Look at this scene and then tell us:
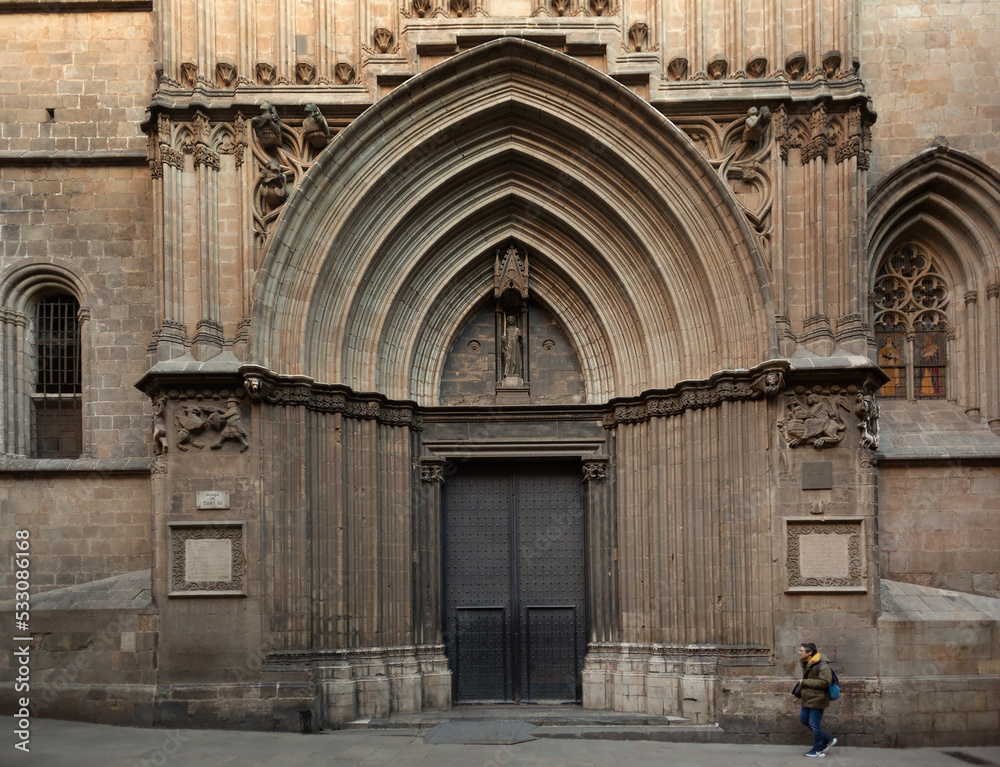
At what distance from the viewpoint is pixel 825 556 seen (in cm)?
1342

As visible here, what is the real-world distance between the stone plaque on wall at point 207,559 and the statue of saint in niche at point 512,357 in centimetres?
509

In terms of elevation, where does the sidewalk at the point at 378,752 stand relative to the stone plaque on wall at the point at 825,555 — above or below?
below

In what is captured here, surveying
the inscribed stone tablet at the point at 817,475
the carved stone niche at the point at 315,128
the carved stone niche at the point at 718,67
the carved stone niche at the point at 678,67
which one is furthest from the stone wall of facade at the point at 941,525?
the carved stone niche at the point at 315,128

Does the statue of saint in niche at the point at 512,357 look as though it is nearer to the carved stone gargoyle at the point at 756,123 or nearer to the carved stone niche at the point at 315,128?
the carved stone niche at the point at 315,128

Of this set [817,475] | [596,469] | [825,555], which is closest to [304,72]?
[596,469]

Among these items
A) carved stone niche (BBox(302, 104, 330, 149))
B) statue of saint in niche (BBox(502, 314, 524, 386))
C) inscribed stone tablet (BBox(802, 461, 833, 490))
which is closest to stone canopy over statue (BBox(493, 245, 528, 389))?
statue of saint in niche (BBox(502, 314, 524, 386))

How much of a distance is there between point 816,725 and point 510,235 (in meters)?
8.87

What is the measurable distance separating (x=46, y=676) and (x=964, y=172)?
1642 cm

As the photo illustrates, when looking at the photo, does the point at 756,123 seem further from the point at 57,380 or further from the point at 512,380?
the point at 57,380

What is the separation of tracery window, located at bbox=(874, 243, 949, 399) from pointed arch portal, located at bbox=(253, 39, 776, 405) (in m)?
3.37

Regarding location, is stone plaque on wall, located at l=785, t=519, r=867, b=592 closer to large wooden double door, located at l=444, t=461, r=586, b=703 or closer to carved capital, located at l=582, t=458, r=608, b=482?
carved capital, located at l=582, t=458, r=608, b=482

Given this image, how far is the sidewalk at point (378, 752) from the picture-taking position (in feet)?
37.7

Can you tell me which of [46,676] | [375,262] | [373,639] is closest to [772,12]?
[375,262]

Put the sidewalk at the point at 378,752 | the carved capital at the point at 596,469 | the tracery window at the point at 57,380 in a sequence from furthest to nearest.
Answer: the tracery window at the point at 57,380 < the carved capital at the point at 596,469 < the sidewalk at the point at 378,752
